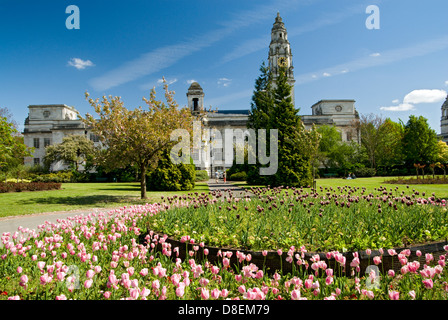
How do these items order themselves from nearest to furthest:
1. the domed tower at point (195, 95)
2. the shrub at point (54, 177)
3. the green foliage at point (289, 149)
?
the green foliage at point (289, 149) → the shrub at point (54, 177) → the domed tower at point (195, 95)

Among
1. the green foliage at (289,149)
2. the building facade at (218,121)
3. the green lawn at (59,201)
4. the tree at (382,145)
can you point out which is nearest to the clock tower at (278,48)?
the building facade at (218,121)

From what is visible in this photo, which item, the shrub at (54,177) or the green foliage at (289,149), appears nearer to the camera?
the green foliage at (289,149)

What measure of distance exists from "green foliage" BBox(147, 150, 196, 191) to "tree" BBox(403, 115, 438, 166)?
41.8 m

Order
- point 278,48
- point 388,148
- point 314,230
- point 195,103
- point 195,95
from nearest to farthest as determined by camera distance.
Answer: point 314,230 < point 388,148 < point 278,48 < point 195,95 < point 195,103

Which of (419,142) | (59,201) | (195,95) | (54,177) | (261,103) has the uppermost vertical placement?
(195,95)

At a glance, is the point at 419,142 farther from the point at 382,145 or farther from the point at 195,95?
the point at 195,95

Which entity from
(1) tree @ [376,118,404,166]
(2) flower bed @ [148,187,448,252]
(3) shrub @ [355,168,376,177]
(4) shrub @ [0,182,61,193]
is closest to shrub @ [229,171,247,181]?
(3) shrub @ [355,168,376,177]

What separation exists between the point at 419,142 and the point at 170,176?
46715mm

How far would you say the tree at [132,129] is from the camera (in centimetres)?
1415

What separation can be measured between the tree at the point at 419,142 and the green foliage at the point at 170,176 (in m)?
41.8

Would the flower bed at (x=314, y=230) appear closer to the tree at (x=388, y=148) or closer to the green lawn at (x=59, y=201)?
the green lawn at (x=59, y=201)

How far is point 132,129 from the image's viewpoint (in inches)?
559

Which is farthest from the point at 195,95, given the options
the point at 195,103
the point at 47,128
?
the point at 47,128
